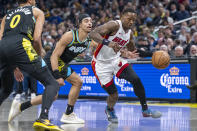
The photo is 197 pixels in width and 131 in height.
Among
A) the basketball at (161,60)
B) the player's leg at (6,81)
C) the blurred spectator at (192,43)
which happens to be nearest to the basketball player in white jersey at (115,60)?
the basketball at (161,60)

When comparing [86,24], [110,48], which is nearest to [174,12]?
[110,48]

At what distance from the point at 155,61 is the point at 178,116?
4.37ft

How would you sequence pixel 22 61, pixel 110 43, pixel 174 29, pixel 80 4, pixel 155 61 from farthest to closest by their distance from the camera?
pixel 80 4 < pixel 174 29 < pixel 155 61 < pixel 110 43 < pixel 22 61

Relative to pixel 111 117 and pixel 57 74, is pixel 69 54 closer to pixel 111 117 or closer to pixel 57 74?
pixel 57 74

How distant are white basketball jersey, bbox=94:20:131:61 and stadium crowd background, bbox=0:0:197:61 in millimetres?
3333

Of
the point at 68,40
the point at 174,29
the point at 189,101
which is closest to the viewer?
the point at 68,40

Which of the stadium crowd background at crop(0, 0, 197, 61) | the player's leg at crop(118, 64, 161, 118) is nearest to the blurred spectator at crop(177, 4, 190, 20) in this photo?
the stadium crowd background at crop(0, 0, 197, 61)

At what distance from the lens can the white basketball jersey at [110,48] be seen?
723 cm

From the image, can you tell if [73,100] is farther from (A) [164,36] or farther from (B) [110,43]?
(A) [164,36]

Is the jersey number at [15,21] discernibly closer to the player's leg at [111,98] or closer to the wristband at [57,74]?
the wristband at [57,74]

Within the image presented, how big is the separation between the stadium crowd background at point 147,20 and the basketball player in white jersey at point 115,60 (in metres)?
3.41

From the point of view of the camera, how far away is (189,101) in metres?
11.4

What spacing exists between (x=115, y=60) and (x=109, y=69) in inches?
8.0

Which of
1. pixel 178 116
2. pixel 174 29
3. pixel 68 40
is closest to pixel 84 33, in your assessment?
pixel 68 40
